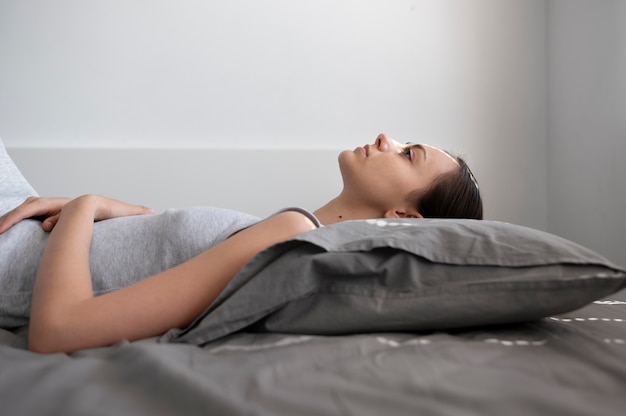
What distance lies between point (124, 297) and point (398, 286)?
380 millimetres

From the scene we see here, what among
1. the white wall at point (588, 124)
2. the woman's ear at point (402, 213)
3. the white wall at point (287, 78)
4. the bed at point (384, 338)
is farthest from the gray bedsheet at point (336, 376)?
the white wall at point (588, 124)

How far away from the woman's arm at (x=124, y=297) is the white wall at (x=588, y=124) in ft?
5.75

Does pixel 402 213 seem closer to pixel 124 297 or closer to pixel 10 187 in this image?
pixel 124 297

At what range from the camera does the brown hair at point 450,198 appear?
1464 millimetres

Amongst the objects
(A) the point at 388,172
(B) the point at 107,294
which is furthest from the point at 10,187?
(A) the point at 388,172

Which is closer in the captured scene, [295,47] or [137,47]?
[137,47]

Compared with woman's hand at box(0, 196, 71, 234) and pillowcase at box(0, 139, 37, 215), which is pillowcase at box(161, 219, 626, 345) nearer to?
woman's hand at box(0, 196, 71, 234)

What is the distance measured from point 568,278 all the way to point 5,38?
196 centimetres

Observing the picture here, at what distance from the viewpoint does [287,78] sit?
2342 mm

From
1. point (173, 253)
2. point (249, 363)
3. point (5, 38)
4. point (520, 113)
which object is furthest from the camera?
point (520, 113)

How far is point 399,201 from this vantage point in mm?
1452

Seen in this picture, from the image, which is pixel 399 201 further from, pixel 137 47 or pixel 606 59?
pixel 606 59

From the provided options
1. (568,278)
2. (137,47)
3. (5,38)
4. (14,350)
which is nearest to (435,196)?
(568,278)

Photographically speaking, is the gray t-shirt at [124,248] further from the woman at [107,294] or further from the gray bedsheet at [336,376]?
the gray bedsheet at [336,376]
